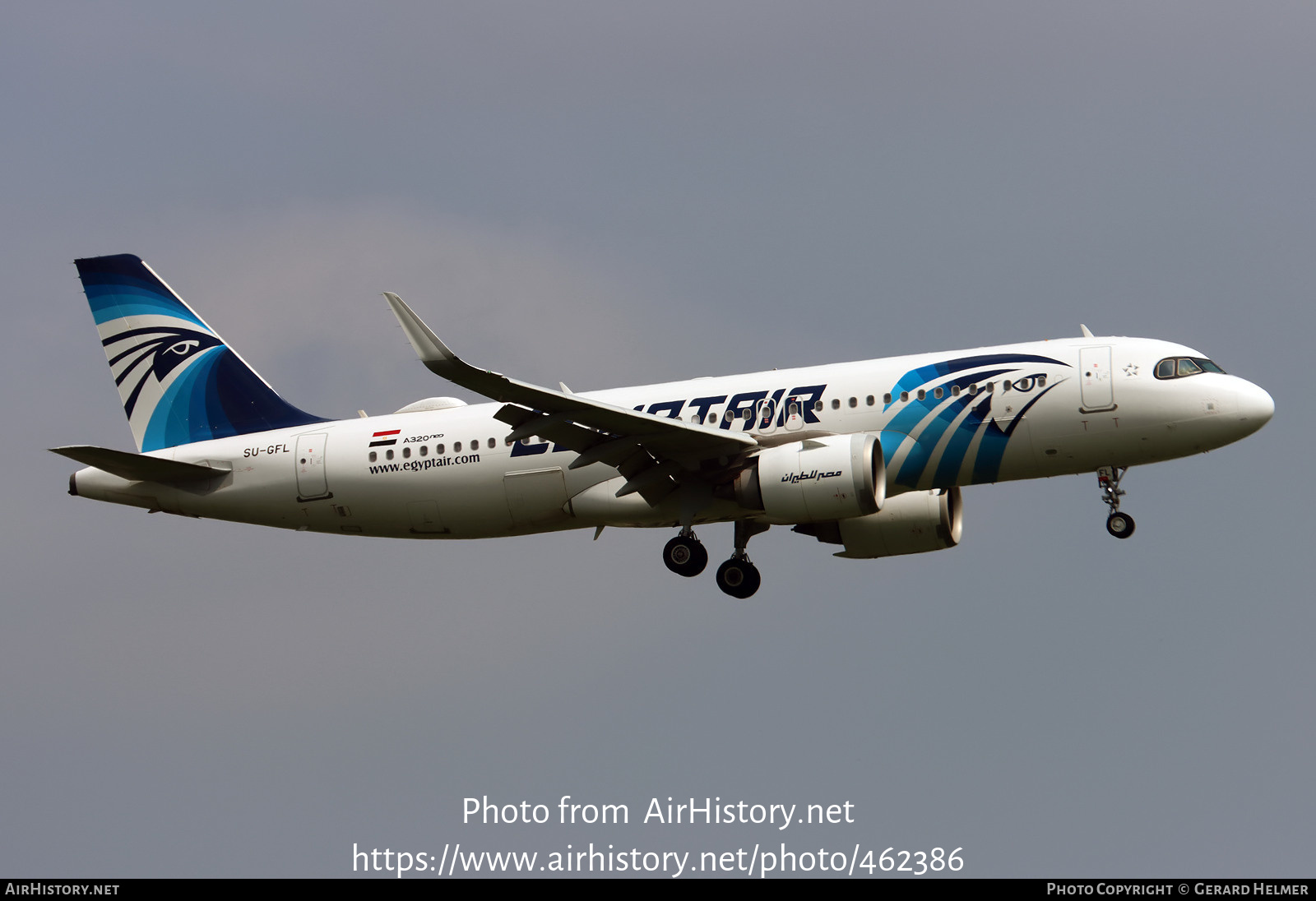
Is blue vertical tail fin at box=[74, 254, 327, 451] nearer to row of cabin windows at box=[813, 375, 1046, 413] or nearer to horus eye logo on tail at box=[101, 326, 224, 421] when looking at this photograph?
horus eye logo on tail at box=[101, 326, 224, 421]

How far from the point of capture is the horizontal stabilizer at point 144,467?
3950 cm

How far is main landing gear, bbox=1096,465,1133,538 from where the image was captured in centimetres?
3728

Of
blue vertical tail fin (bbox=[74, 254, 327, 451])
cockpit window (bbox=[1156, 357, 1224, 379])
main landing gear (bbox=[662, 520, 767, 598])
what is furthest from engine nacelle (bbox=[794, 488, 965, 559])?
blue vertical tail fin (bbox=[74, 254, 327, 451])

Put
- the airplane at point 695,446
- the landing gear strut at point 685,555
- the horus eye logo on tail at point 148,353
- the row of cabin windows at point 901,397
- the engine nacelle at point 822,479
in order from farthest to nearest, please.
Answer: the horus eye logo on tail at point 148,353 → the landing gear strut at point 685,555 → the row of cabin windows at point 901,397 → the airplane at point 695,446 → the engine nacelle at point 822,479

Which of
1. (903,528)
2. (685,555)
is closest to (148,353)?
(685,555)

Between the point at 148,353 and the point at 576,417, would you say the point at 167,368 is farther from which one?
the point at 576,417

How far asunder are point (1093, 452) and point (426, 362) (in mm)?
14635

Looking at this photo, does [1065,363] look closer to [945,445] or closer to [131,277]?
[945,445]

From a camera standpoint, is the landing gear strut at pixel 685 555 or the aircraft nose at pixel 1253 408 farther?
the landing gear strut at pixel 685 555

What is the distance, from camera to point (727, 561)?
3978 centimetres

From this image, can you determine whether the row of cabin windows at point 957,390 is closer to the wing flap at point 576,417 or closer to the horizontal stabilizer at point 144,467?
the wing flap at point 576,417

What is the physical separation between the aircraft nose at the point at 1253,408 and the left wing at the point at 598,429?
1045cm

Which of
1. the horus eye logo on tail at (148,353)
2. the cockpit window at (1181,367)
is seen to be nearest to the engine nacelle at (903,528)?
the cockpit window at (1181,367)

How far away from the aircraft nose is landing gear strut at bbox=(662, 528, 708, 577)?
12.3 meters
